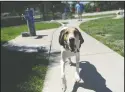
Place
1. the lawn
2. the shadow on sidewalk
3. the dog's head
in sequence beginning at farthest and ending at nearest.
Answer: the lawn → the shadow on sidewalk → the dog's head

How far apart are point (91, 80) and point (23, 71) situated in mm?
1974

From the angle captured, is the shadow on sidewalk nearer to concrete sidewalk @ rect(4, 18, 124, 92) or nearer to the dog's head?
concrete sidewalk @ rect(4, 18, 124, 92)

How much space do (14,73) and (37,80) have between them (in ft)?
3.33

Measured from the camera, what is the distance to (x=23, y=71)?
737cm

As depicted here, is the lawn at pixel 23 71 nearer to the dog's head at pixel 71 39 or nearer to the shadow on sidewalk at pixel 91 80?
the shadow on sidewalk at pixel 91 80

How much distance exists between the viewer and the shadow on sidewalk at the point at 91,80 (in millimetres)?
5720

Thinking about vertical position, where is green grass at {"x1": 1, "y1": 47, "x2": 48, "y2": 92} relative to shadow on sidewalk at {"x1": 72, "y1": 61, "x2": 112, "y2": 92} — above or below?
below

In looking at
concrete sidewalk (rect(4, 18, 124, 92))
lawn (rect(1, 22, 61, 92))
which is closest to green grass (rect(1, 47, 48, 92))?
lawn (rect(1, 22, 61, 92))

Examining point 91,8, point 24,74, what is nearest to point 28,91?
point 24,74

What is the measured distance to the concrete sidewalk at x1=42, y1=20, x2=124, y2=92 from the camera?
5797 millimetres

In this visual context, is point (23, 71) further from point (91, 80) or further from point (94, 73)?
point (91, 80)

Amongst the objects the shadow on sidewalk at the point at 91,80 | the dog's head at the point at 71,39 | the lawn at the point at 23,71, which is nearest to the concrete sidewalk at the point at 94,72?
the shadow on sidewalk at the point at 91,80

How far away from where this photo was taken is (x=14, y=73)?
7.28 meters

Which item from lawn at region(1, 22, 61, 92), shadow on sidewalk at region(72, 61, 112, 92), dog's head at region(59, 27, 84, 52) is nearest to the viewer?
dog's head at region(59, 27, 84, 52)
